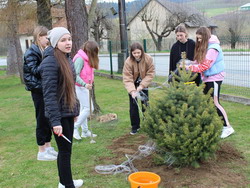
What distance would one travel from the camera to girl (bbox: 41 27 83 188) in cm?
289

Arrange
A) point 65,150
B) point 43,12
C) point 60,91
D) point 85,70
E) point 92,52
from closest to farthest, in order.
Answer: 1. point 60,91
2. point 65,150
3. point 92,52
4. point 85,70
5. point 43,12

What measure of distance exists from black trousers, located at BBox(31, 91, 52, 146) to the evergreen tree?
156cm

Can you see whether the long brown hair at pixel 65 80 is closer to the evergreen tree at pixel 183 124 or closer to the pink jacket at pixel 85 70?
the evergreen tree at pixel 183 124

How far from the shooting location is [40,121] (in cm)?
448

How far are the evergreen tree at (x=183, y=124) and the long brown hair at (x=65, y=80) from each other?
1161 mm

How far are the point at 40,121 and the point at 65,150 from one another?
4.85 ft

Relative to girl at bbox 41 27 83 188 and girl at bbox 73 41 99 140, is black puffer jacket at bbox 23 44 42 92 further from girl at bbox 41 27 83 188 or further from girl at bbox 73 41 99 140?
girl at bbox 41 27 83 188

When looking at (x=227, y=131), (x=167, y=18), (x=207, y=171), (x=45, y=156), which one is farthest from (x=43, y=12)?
(x=167, y=18)

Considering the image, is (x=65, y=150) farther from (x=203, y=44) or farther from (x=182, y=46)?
(x=182, y=46)

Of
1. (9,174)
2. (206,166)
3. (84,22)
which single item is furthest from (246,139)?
(84,22)

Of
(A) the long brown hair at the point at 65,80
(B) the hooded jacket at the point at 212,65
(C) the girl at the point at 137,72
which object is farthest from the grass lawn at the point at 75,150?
(A) the long brown hair at the point at 65,80

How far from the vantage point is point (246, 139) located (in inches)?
188

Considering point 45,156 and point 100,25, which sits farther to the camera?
point 100,25

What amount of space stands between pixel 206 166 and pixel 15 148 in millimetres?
3112
